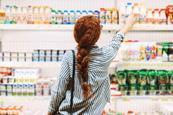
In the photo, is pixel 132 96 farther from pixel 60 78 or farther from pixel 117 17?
pixel 60 78

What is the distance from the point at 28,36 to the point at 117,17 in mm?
1426

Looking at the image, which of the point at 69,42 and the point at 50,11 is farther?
the point at 69,42

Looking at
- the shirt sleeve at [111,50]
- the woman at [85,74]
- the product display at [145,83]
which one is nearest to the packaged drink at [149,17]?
the product display at [145,83]

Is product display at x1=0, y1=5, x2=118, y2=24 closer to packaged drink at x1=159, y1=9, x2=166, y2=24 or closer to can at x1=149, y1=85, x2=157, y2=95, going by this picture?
packaged drink at x1=159, y1=9, x2=166, y2=24

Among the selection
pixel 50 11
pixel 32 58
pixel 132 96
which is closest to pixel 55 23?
pixel 50 11

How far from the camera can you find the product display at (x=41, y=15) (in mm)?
4777

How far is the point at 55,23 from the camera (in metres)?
4.78

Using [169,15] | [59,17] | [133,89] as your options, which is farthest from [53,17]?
[169,15]

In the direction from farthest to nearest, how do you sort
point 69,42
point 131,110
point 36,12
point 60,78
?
point 69,42
point 131,110
point 36,12
point 60,78

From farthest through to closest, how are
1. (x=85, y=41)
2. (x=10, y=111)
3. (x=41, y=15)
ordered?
(x=41, y=15) < (x=10, y=111) < (x=85, y=41)

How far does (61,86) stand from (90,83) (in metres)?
0.23

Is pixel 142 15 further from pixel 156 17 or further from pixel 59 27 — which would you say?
pixel 59 27

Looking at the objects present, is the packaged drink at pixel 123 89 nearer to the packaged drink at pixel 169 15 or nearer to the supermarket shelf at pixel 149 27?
the supermarket shelf at pixel 149 27

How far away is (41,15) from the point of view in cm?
478
